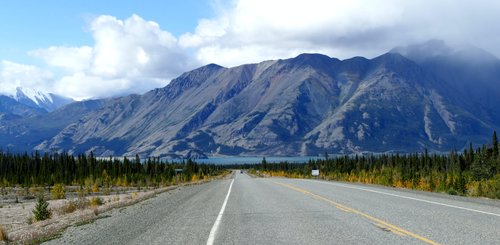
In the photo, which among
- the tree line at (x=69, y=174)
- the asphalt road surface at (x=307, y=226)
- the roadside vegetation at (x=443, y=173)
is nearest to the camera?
the asphalt road surface at (x=307, y=226)

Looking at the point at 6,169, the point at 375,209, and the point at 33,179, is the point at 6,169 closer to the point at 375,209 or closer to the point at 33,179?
the point at 33,179

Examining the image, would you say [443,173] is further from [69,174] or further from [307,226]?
[69,174]

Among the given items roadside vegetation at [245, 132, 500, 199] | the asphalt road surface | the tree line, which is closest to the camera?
the asphalt road surface

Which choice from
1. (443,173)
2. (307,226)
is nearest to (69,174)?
(443,173)

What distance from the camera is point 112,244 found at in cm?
1214

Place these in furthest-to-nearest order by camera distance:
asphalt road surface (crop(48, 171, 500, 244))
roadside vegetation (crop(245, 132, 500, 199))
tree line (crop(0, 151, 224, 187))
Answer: tree line (crop(0, 151, 224, 187)) → roadside vegetation (crop(245, 132, 500, 199)) → asphalt road surface (crop(48, 171, 500, 244))

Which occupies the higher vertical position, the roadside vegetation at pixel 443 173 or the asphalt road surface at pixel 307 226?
the roadside vegetation at pixel 443 173

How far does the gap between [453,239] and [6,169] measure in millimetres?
110509

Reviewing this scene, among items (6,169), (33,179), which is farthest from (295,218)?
(6,169)

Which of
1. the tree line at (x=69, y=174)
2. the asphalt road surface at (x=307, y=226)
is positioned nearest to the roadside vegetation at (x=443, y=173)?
the asphalt road surface at (x=307, y=226)

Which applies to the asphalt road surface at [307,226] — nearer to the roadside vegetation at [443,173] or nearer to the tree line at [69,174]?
the roadside vegetation at [443,173]

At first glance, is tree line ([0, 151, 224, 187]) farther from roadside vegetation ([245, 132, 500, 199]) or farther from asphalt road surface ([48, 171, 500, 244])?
asphalt road surface ([48, 171, 500, 244])

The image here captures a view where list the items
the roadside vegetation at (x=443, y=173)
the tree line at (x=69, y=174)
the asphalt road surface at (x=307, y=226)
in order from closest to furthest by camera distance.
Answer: the asphalt road surface at (x=307, y=226), the roadside vegetation at (x=443, y=173), the tree line at (x=69, y=174)

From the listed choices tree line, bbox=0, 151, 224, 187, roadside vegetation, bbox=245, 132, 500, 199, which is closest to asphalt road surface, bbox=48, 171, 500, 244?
roadside vegetation, bbox=245, 132, 500, 199
